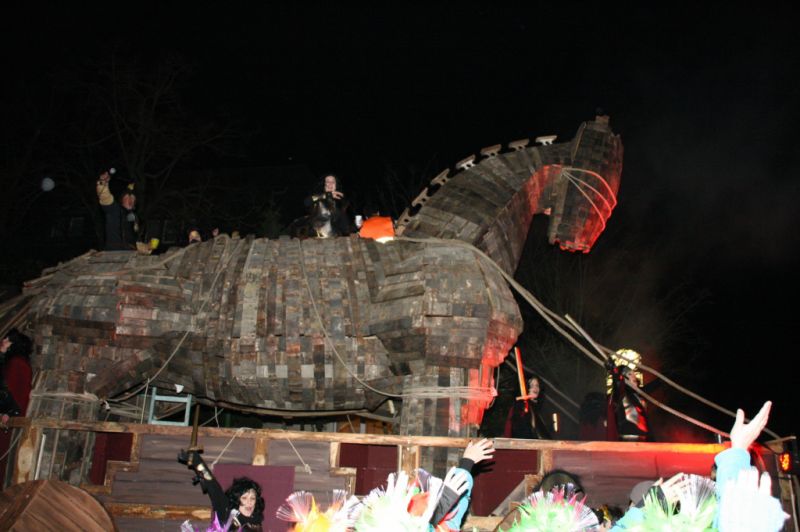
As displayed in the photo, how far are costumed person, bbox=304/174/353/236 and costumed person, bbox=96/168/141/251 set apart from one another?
6.60 feet

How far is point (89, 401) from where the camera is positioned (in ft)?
20.3

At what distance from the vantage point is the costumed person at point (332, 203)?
7.03m

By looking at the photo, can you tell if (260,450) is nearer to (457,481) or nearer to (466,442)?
(466,442)

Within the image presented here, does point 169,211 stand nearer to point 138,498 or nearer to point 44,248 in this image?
point 44,248

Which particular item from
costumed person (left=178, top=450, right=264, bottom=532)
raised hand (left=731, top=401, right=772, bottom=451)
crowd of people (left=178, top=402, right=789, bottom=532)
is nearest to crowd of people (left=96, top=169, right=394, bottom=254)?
costumed person (left=178, top=450, right=264, bottom=532)

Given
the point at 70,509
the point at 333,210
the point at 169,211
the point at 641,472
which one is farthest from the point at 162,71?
the point at 70,509

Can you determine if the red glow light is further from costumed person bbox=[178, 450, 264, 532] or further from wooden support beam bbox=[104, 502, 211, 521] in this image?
wooden support beam bbox=[104, 502, 211, 521]

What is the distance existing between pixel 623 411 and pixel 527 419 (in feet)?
3.15

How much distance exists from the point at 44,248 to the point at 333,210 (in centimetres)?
2186

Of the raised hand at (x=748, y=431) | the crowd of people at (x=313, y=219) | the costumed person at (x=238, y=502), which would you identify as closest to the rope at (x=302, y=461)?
the costumed person at (x=238, y=502)

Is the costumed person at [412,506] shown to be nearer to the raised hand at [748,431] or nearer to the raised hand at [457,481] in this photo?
the raised hand at [457,481]

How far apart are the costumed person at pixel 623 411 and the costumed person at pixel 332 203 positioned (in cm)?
298

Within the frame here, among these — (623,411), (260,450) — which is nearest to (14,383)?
(260,450)

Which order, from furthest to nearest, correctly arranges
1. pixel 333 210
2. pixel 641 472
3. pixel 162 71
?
1. pixel 162 71
2. pixel 333 210
3. pixel 641 472
